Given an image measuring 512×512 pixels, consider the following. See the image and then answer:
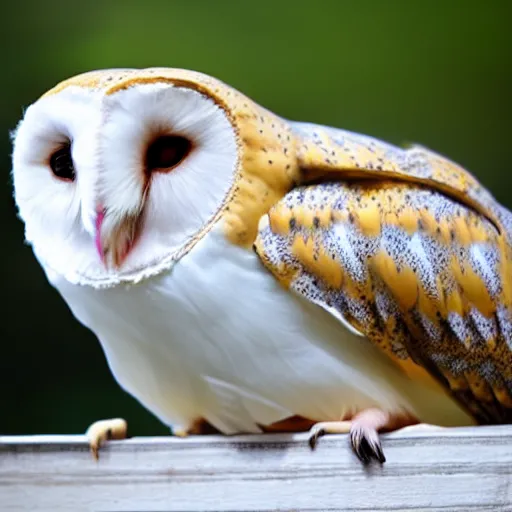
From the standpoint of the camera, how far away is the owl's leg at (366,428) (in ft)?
3.05

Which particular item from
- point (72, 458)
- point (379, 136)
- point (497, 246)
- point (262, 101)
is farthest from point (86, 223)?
point (379, 136)

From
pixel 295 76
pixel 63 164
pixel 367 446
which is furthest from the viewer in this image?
pixel 295 76

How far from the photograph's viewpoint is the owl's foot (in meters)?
1.00

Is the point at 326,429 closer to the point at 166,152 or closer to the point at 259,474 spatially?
the point at 259,474

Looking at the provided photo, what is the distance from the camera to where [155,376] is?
1.06 m

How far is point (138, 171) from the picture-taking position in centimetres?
100

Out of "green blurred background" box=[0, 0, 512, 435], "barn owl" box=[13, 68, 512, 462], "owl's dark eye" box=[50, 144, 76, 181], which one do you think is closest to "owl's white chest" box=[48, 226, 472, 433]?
"barn owl" box=[13, 68, 512, 462]

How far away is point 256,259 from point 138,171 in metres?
0.14

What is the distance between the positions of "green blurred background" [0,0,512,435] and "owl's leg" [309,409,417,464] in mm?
709

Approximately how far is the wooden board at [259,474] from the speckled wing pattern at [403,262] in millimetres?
113

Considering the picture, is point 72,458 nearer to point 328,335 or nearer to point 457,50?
point 328,335

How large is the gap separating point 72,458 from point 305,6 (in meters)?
0.90

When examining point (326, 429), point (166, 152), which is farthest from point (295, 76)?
point (326, 429)

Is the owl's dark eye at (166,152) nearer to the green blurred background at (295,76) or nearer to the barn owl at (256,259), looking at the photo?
the barn owl at (256,259)
